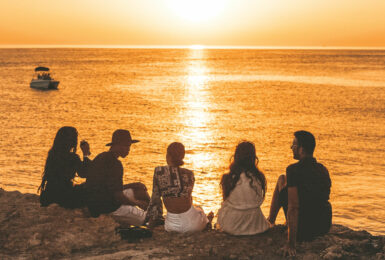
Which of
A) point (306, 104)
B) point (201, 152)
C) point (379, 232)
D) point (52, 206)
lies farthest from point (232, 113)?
point (52, 206)

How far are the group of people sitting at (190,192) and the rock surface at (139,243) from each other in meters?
0.17

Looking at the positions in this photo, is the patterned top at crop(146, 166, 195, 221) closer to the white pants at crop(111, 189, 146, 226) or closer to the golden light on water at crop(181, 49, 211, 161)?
the white pants at crop(111, 189, 146, 226)

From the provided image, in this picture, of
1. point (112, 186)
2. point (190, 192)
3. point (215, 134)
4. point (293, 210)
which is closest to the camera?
point (293, 210)

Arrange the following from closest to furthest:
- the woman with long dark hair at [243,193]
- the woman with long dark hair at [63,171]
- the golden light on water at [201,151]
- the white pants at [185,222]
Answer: the woman with long dark hair at [243,193] < the white pants at [185,222] < the woman with long dark hair at [63,171] < the golden light on water at [201,151]

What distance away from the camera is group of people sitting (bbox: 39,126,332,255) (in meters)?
5.06

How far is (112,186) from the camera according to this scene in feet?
19.5

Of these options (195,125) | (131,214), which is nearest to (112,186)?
(131,214)

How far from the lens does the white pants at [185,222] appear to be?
5.82 meters

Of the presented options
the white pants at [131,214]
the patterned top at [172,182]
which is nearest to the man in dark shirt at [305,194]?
the patterned top at [172,182]

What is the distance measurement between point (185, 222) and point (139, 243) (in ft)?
2.31

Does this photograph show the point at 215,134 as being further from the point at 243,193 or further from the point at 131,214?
the point at 243,193

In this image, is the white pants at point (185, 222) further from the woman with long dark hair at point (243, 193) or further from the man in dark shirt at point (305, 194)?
the man in dark shirt at point (305, 194)

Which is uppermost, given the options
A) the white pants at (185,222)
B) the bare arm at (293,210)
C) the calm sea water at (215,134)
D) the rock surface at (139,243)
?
the calm sea water at (215,134)

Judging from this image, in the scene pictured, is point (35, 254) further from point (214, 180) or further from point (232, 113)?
point (232, 113)
